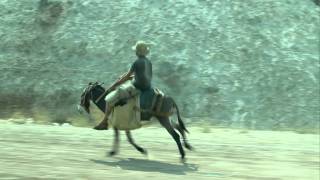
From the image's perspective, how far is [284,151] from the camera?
18.4m

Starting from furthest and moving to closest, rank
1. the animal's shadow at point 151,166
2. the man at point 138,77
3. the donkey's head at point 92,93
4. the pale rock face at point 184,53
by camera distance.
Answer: the pale rock face at point 184,53, the donkey's head at point 92,93, the man at point 138,77, the animal's shadow at point 151,166

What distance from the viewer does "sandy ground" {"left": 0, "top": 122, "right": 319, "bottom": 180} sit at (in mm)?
12281

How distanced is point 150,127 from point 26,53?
41.5 feet

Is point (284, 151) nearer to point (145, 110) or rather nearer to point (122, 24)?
point (145, 110)

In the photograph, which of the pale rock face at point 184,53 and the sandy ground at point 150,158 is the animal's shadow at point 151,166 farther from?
the pale rock face at point 184,53

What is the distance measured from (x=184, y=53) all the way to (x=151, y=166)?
73.4ft

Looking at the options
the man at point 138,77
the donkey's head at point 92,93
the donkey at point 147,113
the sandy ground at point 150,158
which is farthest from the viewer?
the donkey's head at point 92,93

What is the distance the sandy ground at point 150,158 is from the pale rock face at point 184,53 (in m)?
10.5

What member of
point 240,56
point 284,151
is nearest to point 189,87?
point 240,56

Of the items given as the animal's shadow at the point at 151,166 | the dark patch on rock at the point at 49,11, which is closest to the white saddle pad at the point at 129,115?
the animal's shadow at the point at 151,166

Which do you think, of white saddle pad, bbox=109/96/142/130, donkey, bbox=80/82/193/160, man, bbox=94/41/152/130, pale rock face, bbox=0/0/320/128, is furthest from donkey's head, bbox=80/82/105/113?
pale rock face, bbox=0/0/320/128

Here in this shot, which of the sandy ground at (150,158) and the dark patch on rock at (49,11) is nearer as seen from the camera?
the sandy ground at (150,158)

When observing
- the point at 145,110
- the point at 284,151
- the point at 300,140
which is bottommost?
the point at 300,140

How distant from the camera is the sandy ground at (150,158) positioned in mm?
12281
